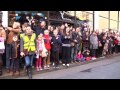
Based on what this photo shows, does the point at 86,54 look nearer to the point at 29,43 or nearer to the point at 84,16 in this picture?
the point at 84,16

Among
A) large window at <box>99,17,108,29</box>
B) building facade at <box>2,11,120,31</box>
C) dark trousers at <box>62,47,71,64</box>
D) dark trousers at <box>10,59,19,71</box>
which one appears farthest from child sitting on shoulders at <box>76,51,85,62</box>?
large window at <box>99,17,108,29</box>

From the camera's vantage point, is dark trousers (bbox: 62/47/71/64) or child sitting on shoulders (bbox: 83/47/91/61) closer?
dark trousers (bbox: 62/47/71/64)

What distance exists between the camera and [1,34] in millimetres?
10320

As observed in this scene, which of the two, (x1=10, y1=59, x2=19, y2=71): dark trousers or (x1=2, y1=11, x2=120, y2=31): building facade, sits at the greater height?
(x1=2, y1=11, x2=120, y2=31): building facade

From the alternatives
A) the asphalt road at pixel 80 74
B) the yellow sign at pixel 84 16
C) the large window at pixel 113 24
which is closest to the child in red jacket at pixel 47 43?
the asphalt road at pixel 80 74

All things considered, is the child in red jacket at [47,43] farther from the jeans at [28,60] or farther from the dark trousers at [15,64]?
the dark trousers at [15,64]

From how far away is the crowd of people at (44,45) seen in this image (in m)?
10.5

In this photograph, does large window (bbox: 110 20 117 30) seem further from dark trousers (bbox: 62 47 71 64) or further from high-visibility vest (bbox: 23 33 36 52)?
high-visibility vest (bbox: 23 33 36 52)

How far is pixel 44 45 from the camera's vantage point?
12.0m

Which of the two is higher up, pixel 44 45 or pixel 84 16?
pixel 84 16

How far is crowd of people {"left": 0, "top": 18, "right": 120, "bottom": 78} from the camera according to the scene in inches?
414

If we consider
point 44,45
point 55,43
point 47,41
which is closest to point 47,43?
point 47,41
